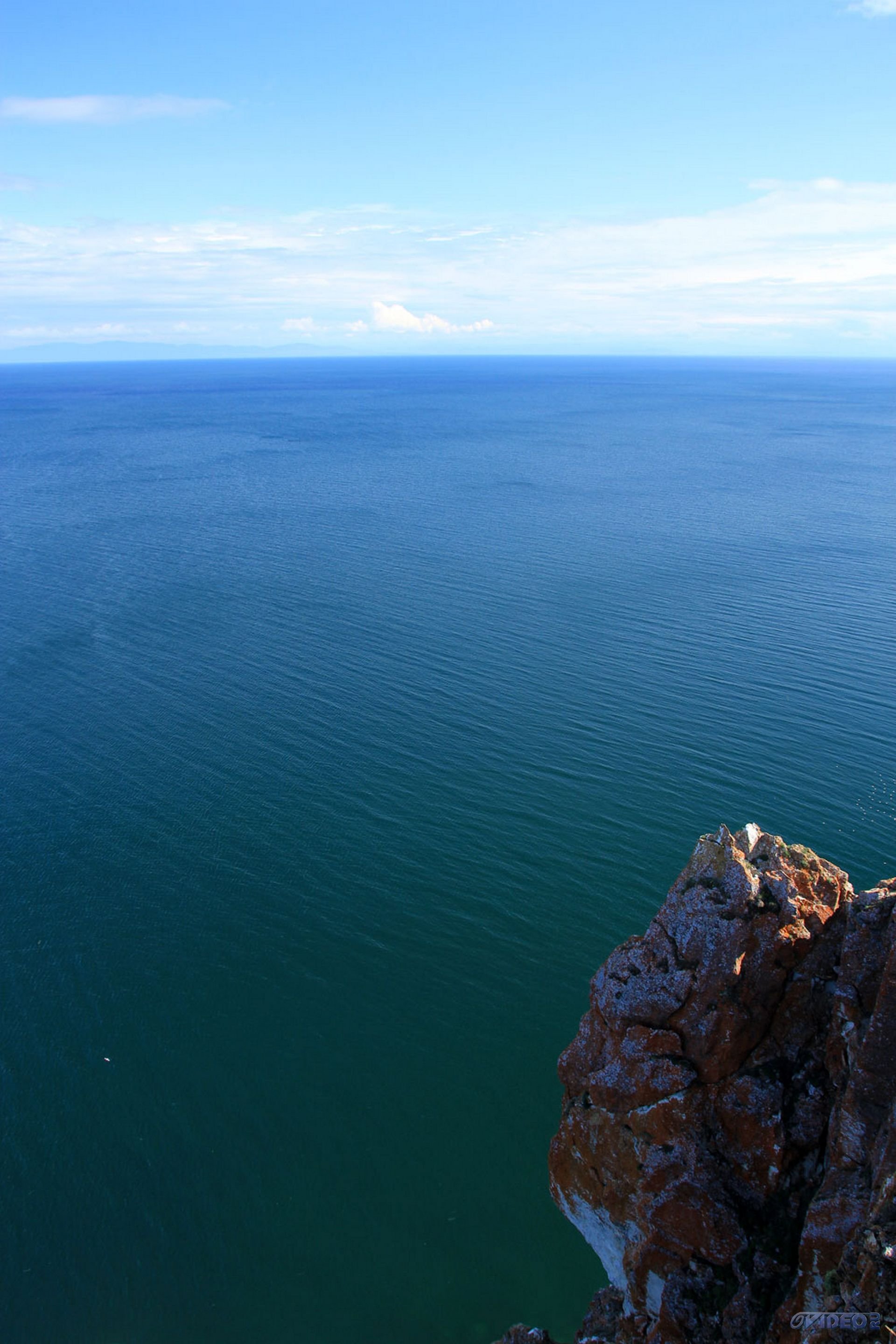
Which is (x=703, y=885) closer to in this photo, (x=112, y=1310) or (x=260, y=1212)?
(x=260, y=1212)

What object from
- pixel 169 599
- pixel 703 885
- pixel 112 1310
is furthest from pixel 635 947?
pixel 169 599

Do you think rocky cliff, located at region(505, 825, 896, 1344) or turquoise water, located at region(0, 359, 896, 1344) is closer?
rocky cliff, located at region(505, 825, 896, 1344)

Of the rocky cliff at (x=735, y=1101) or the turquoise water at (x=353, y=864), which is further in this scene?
the turquoise water at (x=353, y=864)

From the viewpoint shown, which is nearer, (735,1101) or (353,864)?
(735,1101)

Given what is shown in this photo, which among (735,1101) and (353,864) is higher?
(735,1101)
